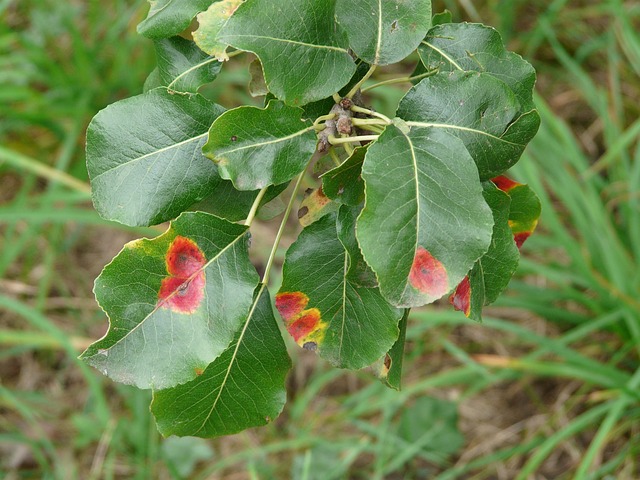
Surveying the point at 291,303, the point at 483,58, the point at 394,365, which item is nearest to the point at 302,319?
the point at 291,303

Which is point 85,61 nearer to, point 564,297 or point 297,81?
point 564,297

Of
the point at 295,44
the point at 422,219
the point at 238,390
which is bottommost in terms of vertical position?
the point at 238,390

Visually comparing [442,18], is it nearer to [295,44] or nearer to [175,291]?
[295,44]

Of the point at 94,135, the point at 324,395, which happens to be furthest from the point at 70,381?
the point at 94,135

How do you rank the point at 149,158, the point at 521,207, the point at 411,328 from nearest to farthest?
the point at 149,158 → the point at 521,207 → the point at 411,328

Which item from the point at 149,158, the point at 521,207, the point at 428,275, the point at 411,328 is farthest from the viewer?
the point at 411,328

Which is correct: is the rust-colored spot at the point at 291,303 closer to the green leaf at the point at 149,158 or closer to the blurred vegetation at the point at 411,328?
the green leaf at the point at 149,158
